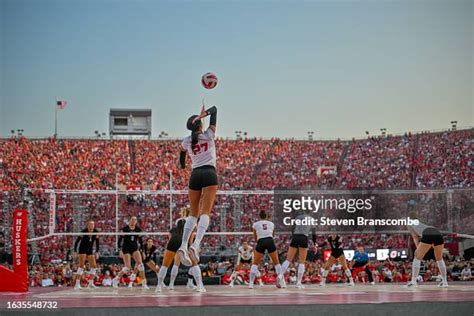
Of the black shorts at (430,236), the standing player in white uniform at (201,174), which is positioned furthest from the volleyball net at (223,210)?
the standing player in white uniform at (201,174)

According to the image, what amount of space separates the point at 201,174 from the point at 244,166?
104 feet

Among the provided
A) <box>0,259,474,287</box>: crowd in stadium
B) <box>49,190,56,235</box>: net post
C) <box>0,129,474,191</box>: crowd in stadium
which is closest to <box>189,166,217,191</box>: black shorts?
<box>49,190,56,235</box>: net post

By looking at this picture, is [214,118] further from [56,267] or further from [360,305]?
[56,267]

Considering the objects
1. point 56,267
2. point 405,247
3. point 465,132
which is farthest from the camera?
point 465,132

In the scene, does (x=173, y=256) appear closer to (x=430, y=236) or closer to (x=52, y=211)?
(x=430, y=236)

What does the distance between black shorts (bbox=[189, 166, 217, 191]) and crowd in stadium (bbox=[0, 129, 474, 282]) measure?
19099 millimetres

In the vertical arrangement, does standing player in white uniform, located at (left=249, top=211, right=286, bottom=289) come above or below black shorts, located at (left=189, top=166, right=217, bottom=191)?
below

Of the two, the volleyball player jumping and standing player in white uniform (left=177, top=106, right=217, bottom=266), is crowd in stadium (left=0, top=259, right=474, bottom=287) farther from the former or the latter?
standing player in white uniform (left=177, top=106, right=217, bottom=266)

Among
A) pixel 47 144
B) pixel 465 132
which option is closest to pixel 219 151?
pixel 47 144

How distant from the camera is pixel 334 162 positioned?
147 ft

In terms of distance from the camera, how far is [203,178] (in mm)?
11344

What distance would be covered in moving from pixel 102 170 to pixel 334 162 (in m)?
14.6

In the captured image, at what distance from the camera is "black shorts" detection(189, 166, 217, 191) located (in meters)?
11.3

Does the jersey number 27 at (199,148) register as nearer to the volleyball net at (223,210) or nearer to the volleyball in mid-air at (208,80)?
the volleyball in mid-air at (208,80)
